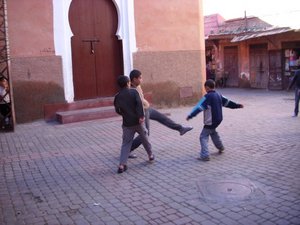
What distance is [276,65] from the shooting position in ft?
68.5

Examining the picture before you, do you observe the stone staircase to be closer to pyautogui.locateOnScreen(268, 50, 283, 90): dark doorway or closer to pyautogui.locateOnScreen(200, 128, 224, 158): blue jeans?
pyautogui.locateOnScreen(200, 128, 224, 158): blue jeans

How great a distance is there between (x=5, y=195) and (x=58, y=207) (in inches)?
39.2

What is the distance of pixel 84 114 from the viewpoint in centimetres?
1074

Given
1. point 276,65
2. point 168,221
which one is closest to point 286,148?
point 168,221

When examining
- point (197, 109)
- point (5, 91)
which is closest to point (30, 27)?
point (5, 91)

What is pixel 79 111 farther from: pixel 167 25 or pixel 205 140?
pixel 205 140

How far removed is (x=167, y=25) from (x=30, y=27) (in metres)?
4.50

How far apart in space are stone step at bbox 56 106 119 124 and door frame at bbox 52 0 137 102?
0.69 m

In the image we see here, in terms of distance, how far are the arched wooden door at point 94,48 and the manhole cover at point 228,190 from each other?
23.6 ft

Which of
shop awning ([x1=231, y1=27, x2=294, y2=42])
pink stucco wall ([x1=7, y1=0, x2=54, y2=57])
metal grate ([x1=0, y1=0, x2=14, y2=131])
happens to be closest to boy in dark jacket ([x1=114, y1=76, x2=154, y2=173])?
metal grate ([x1=0, y1=0, x2=14, y2=131])

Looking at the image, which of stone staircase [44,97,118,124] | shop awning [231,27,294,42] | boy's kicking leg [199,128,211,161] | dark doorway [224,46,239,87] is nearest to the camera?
boy's kicking leg [199,128,211,161]

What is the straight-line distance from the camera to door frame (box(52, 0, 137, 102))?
11188 mm

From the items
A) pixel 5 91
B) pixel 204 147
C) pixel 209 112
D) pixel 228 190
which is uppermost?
pixel 5 91

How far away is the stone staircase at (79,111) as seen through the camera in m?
10.6
